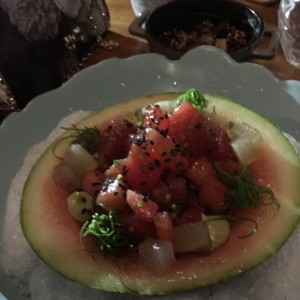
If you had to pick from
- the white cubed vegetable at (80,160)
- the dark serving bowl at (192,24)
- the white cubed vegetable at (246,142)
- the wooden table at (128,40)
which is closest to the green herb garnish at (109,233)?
the white cubed vegetable at (80,160)

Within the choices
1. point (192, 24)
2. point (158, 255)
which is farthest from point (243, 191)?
point (192, 24)

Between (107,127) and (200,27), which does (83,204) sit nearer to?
(107,127)

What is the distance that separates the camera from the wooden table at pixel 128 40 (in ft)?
5.07

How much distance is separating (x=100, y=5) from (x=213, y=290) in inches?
42.1

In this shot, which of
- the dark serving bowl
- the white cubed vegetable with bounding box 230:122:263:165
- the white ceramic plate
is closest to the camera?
the white cubed vegetable with bounding box 230:122:263:165

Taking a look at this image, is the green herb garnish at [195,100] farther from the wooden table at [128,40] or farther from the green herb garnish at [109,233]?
the wooden table at [128,40]

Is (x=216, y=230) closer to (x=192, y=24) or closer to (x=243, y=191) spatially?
(x=243, y=191)

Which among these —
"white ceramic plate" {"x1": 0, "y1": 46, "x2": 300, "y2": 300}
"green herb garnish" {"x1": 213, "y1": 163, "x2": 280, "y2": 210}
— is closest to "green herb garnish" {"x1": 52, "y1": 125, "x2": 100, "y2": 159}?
"white ceramic plate" {"x1": 0, "y1": 46, "x2": 300, "y2": 300}

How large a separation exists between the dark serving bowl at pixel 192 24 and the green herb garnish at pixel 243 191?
0.54m

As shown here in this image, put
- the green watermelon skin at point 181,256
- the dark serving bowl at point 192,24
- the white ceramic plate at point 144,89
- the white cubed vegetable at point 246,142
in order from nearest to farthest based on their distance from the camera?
1. the green watermelon skin at point 181,256
2. the white cubed vegetable at point 246,142
3. the white ceramic plate at point 144,89
4. the dark serving bowl at point 192,24

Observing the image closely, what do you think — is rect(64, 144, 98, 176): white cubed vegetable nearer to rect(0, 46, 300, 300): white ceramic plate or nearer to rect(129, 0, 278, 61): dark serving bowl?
rect(0, 46, 300, 300): white ceramic plate

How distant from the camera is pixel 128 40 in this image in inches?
67.6

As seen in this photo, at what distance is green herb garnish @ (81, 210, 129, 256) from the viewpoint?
97cm

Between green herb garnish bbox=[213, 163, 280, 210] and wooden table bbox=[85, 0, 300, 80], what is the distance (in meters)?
0.59
